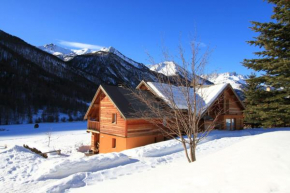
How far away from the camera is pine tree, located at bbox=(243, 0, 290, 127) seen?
15.2m

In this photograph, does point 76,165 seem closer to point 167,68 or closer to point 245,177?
point 167,68

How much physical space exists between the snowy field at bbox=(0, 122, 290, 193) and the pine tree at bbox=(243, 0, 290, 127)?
451 cm

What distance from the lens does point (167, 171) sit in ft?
24.2

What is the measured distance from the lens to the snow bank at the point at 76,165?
9.30m

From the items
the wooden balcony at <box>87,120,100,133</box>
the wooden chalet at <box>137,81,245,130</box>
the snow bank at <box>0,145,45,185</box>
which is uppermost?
the wooden chalet at <box>137,81,245,130</box>

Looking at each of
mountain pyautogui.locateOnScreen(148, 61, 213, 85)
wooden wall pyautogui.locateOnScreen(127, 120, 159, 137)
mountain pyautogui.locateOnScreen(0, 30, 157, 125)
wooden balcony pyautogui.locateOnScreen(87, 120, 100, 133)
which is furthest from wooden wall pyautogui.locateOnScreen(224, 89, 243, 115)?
mountain pyautogui.locateOnScreen(0, 30, 157, 125)

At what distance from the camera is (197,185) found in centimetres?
443

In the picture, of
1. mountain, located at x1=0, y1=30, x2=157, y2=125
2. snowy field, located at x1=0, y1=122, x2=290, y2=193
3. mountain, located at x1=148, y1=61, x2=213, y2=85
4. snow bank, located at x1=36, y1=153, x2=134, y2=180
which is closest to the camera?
snowy field, located at x1=0, y1=122, x2=290, y2=193

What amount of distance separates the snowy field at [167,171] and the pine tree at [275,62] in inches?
177

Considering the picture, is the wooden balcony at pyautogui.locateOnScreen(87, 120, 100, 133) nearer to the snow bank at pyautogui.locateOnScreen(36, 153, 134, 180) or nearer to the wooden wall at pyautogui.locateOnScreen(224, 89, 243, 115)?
the snow bank at pyautogui.locateOnScreen(36, 153, 134, 180)

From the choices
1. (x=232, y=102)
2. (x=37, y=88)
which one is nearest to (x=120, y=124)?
(x=232, y=102)

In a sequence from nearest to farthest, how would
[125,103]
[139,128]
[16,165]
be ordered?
[16,165] < [139,128] < [125,103]

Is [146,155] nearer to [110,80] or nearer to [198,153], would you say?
[198,153]

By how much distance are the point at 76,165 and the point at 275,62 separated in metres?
16.3
